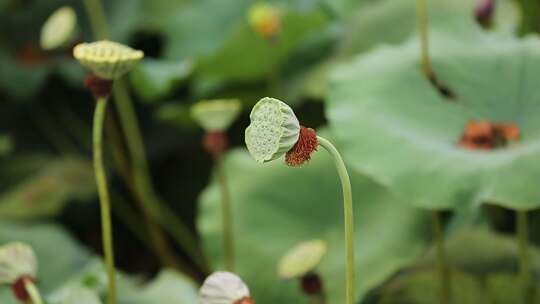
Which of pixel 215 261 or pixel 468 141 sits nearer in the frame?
pixel 468 141

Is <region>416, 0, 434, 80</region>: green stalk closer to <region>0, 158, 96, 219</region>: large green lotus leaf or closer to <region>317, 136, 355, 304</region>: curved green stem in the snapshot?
<region>317, 136, 355, 304</region>: curved green stem

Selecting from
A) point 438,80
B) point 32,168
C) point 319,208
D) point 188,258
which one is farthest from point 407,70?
point 32,168

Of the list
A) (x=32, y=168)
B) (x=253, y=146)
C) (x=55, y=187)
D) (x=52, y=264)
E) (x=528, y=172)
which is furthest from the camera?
(x=32, y=168)

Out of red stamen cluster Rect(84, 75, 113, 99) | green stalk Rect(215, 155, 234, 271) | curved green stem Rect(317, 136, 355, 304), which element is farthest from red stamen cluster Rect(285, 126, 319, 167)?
green stalk Rect(215, 155, 234, 271)

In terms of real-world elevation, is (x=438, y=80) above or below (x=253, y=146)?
below

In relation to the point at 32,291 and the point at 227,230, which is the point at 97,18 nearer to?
the point at 227,230

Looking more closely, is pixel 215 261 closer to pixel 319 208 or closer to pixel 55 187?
pixel 319 208

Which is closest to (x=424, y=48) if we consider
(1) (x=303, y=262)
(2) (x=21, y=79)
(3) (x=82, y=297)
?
(1) (x=303, y=262)

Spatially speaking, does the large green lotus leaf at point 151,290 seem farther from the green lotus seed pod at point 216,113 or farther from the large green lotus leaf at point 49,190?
the large green lotus leaf at point 49,190
